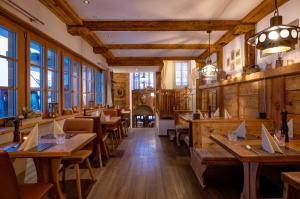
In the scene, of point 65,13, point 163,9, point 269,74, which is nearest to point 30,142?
point 65,13

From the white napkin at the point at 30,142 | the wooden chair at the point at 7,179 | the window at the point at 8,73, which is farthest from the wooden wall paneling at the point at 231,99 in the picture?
the wooden chair at the point at 7,179

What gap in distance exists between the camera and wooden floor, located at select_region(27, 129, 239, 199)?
3193 mm

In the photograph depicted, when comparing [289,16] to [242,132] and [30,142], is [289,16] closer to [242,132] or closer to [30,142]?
[242,132]

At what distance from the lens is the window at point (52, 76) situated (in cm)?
449

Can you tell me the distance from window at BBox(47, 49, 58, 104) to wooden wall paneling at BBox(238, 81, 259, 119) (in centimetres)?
375

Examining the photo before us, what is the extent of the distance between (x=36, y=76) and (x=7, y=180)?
2723 millimetres

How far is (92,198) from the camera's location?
3.07 metres

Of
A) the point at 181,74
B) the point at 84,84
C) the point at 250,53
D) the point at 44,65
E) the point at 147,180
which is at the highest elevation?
the point at 181,74

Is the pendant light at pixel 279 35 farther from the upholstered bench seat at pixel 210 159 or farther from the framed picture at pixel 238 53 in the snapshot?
the framed picture at pixel 238 53

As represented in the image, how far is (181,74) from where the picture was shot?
11055mm

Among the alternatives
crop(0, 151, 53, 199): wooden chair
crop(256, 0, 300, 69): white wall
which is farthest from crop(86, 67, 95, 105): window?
crop(0, 151, 53, 199): wooden chair

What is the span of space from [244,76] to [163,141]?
127 inches

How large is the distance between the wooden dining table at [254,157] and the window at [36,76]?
2877mm

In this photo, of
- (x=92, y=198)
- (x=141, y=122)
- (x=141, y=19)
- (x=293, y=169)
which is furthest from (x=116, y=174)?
(x=141, y=122)
